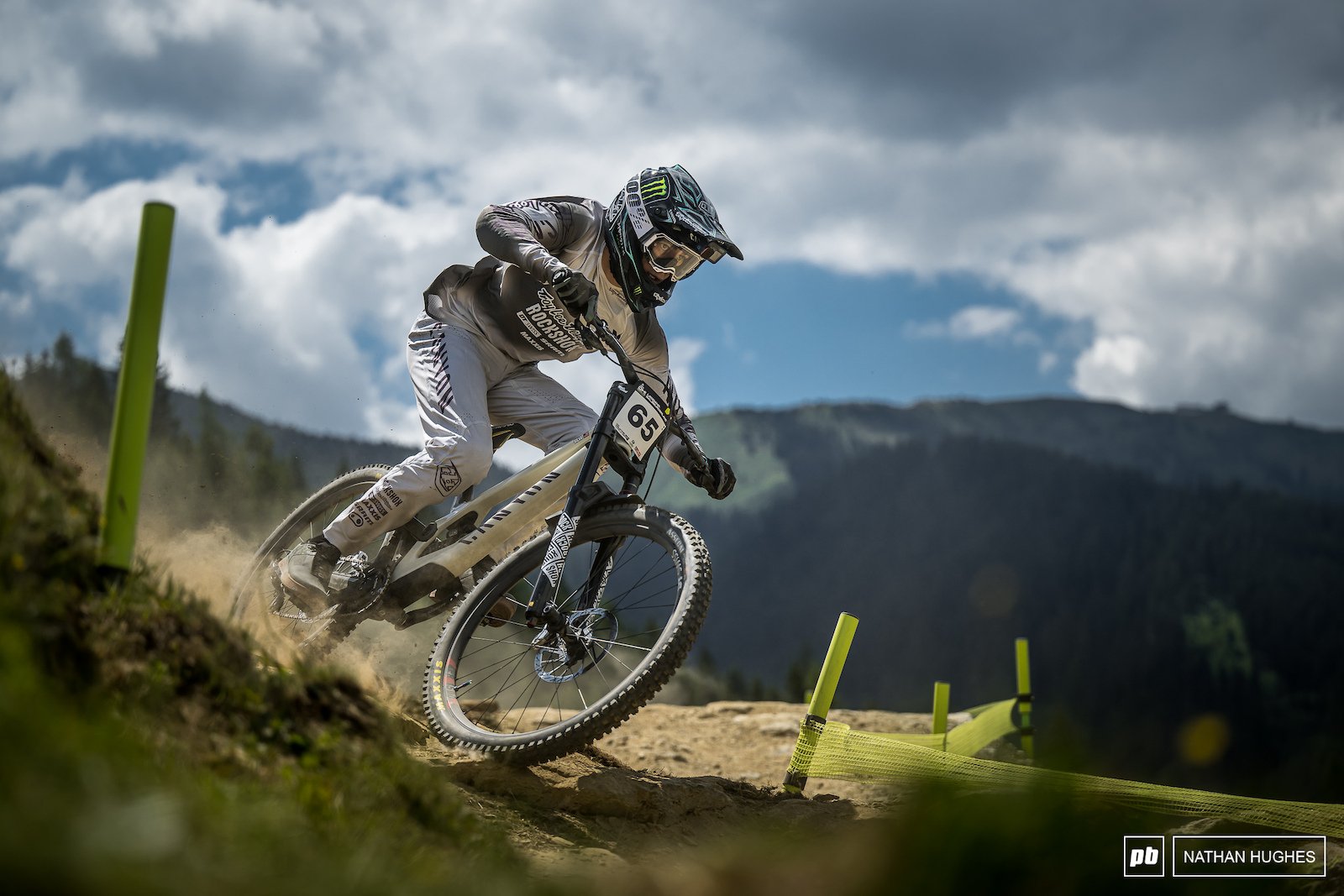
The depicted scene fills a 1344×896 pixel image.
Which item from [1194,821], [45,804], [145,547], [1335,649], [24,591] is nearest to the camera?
[45,804]

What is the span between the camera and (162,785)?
134cm

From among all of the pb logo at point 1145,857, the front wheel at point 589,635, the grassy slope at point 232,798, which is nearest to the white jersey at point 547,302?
the front wheel at point 589,635

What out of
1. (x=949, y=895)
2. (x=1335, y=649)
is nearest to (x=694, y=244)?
(x=949, y=895)

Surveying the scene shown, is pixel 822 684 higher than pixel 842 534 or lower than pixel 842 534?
lower

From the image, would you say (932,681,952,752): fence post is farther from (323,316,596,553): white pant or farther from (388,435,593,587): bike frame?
(388,435,593,587): bike frame

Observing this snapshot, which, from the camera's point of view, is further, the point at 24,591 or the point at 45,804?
the point at 24,591

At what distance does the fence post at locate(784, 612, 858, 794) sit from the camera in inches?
184

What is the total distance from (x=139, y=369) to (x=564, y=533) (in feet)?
7.06

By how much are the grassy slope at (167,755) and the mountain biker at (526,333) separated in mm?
2279

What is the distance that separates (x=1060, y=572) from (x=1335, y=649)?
44.1 meters

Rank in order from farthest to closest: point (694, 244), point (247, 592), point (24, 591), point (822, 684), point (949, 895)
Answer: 1. point (247, 592)
2. point (822, 684)
3. point (694, 244)
4. point (24, 591)
5. point (949, 895)

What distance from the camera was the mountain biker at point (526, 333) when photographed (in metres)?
4.44

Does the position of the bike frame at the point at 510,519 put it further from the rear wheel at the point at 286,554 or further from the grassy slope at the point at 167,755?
the grassy slope at the point at 167,755

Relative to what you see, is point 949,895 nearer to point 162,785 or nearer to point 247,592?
point 162,785
